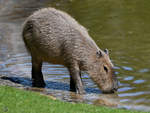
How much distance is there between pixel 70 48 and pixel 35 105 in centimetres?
244

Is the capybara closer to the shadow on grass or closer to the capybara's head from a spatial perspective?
the capybara's head

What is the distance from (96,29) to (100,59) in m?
6.21

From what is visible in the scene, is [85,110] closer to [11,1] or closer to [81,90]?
[81,90]

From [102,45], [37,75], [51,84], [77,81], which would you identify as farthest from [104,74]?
[102,45]

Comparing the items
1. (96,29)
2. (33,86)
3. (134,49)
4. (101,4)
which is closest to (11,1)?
(101,4)

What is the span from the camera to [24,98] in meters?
8.24

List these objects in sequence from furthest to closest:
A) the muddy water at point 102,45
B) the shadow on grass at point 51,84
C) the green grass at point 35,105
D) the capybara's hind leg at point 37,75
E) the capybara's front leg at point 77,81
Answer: the capybara's hind leg at point 37,75 → the shadow on grass at point 51,84 → the capybara's front leg at point 77,81 → the muddy water at point 102,45 → the green grass at point 35,105

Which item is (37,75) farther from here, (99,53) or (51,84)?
(99,53)

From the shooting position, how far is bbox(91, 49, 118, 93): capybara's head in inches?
393

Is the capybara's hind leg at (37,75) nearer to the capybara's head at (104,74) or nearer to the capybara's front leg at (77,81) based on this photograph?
the capybara's front leg at (77,81)

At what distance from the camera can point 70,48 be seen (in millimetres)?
9961

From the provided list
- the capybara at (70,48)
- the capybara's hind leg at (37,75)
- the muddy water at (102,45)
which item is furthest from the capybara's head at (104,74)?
the capybara's hind leg at (37,75)

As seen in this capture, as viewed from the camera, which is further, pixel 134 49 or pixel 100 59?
pixel 134 49

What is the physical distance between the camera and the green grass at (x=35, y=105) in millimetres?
7566
